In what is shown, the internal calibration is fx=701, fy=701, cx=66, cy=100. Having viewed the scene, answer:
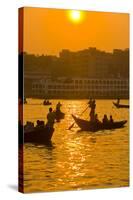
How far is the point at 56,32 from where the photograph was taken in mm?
6355

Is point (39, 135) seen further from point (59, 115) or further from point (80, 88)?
point (80, 88)

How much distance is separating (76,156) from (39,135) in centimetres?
42

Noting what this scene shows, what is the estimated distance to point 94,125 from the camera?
21.8 ft

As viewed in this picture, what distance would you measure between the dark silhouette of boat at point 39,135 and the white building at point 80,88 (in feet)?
1.01

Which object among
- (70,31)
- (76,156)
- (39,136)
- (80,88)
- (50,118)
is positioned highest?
(70,31)

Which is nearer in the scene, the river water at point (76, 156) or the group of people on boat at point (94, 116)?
the river water at point (76, 156)

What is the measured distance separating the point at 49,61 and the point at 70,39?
294mm

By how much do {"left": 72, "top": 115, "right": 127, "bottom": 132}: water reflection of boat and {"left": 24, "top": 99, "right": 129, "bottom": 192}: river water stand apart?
0.04m

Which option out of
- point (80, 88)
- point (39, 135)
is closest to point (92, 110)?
point (80, 88)

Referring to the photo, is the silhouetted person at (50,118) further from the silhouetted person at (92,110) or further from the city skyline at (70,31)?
the city skyline at (70,31)

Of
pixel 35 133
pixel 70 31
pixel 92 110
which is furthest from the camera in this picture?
pixel 92 110

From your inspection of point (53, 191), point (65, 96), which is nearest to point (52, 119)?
point (65, 96)

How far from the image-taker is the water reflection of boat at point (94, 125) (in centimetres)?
653

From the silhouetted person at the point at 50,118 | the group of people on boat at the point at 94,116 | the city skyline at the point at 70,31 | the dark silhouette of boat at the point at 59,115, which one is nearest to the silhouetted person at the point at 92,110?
the group of people on boat at the point at 94,116
